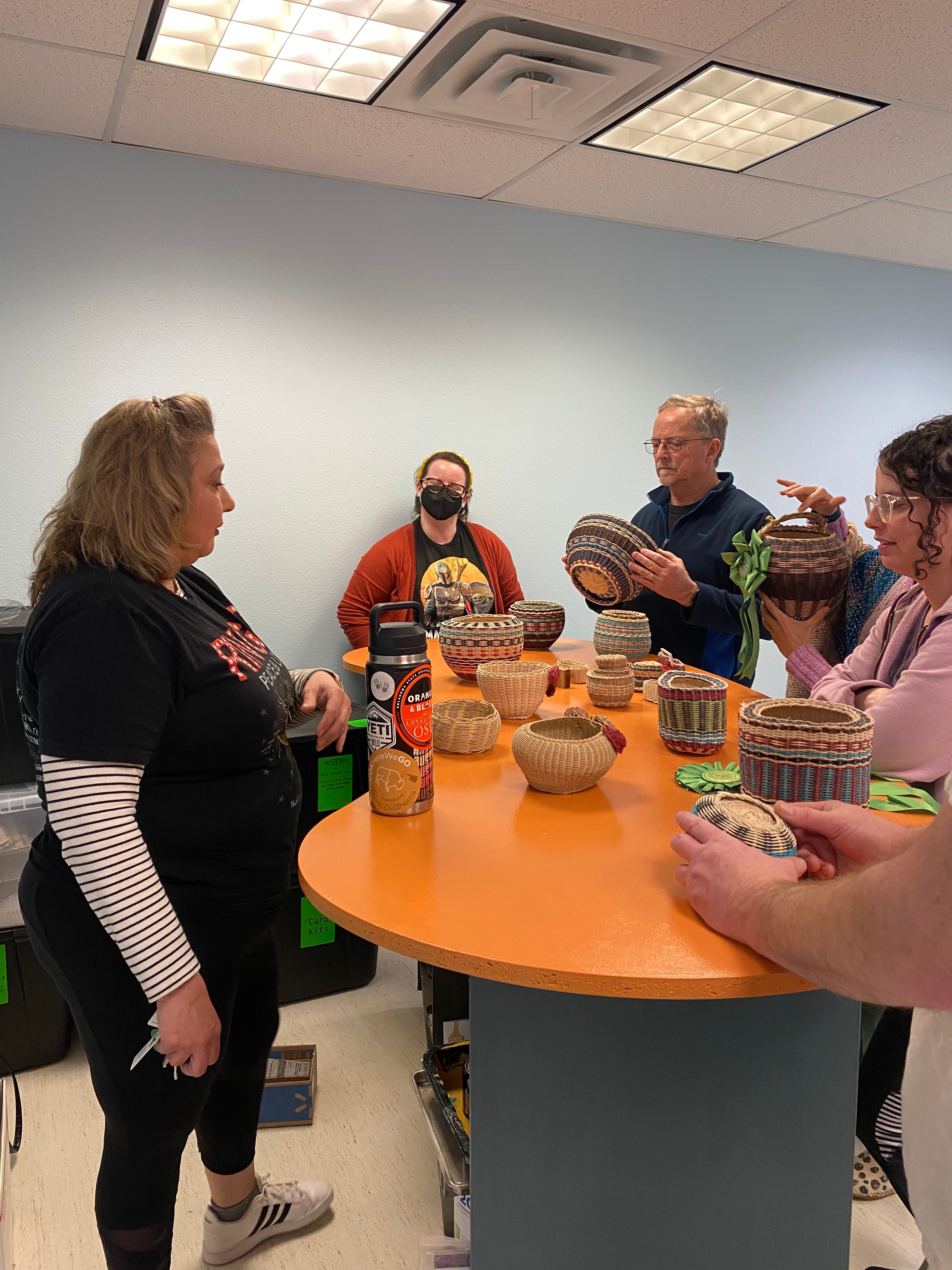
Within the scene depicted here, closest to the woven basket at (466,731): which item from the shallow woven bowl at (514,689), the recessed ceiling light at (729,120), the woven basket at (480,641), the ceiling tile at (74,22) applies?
the shallow woven bowl at (514,689)

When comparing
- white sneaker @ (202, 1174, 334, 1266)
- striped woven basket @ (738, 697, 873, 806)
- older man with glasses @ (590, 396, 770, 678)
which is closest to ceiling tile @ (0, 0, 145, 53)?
older man with glasses @ (590, 396, 770, 678)

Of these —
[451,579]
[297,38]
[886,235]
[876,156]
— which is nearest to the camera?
[297,38]

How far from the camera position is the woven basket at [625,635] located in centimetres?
218

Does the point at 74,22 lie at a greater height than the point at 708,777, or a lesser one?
greater

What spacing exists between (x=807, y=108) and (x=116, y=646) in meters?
2.95

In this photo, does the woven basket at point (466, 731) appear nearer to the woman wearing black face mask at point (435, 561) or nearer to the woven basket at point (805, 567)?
the woven basket at point (805, 567)

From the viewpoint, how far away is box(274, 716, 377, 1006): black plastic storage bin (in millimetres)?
2490

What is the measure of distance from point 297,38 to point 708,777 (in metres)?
2.41

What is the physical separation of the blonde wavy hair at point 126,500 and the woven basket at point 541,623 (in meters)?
1.31

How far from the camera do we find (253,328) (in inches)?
138

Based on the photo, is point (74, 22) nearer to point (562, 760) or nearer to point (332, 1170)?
point (562, 760)

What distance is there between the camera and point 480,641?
6.66 feet

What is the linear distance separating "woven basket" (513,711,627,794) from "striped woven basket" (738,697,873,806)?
0.24 m

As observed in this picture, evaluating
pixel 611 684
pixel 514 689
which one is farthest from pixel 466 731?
pixel 611 684
